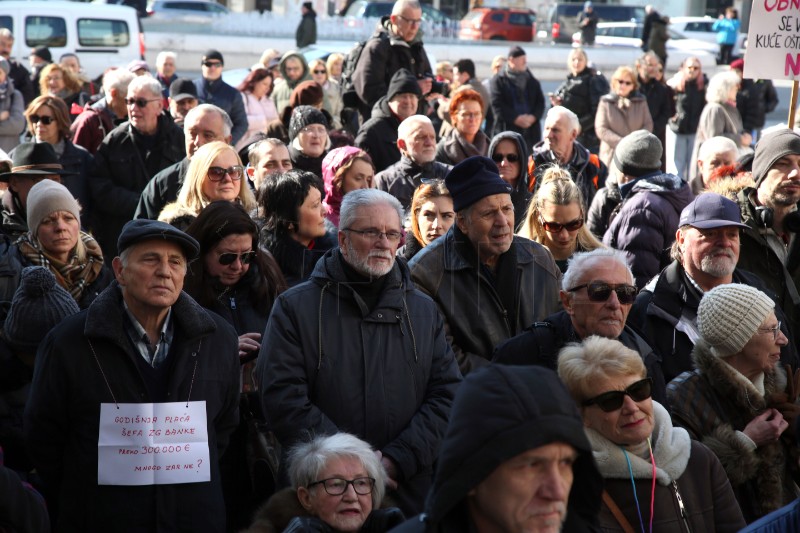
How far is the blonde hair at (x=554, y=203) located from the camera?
20.2 ft

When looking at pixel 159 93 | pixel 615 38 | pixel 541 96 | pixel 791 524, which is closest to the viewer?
pixel 791 524

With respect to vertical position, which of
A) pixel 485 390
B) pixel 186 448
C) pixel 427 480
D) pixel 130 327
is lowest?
pixel 427 480

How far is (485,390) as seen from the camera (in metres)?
2.57

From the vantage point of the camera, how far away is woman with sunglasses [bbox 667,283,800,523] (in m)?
4.50

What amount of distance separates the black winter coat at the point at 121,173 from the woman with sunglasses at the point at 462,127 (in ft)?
6.74

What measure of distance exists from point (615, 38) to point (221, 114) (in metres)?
30.9

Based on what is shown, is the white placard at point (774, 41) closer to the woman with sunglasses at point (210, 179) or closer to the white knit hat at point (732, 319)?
the white knit hat at point (732, 319)

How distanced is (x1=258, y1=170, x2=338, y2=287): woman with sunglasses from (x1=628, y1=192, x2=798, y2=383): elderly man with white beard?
65.2 inches

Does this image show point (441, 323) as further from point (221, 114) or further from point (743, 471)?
point (221, 114)

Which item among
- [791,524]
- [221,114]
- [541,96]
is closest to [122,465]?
[791,524]

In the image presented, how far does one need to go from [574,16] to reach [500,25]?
4.05 m

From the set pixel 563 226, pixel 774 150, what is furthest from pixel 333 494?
pixel 774 150

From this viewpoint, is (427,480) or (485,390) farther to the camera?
(427,480)

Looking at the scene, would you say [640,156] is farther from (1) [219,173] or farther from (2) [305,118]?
(1) [219,173]
